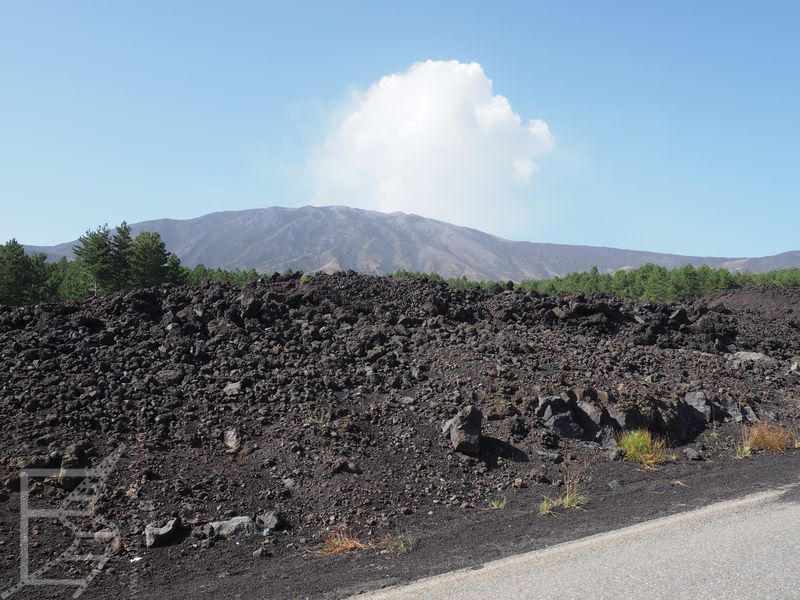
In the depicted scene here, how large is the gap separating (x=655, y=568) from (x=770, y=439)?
594 centimetres

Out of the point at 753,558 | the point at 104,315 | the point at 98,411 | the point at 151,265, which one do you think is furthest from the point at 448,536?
the point at 151,265

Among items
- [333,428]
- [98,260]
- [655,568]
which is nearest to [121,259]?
[98,260]

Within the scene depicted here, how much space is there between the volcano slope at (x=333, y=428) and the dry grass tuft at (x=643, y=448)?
152 millimetres

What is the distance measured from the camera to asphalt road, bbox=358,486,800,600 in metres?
4.53

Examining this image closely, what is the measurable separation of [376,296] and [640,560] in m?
10.3

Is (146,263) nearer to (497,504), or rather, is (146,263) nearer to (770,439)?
(497,504)

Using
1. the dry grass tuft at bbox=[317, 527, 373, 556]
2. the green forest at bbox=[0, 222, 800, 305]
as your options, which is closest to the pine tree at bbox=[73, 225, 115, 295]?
the green forest at bbox=[0, 222, 800, 305]

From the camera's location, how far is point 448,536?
609 cm

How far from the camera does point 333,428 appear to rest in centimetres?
826

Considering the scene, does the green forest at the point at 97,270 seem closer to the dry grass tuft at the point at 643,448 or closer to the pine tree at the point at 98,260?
the pine tree at the point at 98,260

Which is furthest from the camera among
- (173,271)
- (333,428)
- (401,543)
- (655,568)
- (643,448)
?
(173,271)

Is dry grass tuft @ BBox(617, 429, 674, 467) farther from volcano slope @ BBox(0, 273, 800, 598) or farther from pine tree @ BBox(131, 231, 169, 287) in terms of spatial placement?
pine tree @ BBox(131, 231, 169, 287)

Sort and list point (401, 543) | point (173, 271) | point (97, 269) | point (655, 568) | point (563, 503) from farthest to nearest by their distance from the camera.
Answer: point (173, 271) < point (97, 269) < point (563, 503) < point (401, 543) < point (655, 568)

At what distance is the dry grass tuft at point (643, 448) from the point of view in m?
8.50
